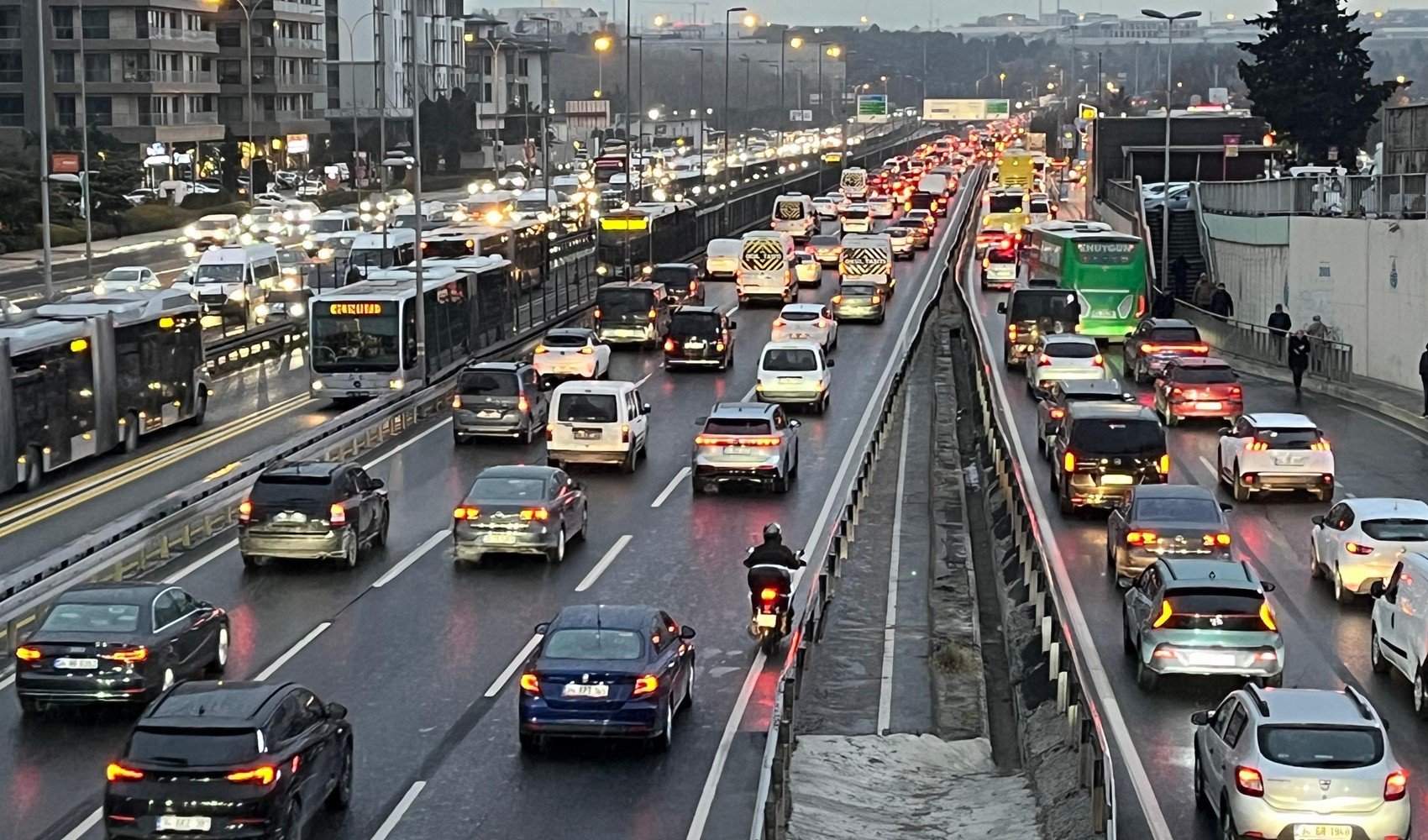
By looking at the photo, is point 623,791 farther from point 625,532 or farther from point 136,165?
point 136,165

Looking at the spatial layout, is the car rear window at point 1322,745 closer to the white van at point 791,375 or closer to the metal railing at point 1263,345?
the white van at point 791,375

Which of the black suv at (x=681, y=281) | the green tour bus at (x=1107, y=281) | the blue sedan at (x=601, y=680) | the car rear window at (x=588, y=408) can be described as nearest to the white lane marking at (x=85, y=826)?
the blue sedan at (x=601, y=680)

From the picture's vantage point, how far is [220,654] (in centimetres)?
2366

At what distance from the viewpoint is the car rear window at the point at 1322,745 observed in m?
16.8

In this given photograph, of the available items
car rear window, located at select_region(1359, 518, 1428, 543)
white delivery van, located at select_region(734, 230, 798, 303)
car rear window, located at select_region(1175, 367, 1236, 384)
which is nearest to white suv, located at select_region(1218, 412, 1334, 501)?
car rear window, located at select_region(1359, 518, 1428, 543)

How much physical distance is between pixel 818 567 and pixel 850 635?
201cm

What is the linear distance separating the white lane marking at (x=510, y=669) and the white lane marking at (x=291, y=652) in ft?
Answer: 8.30

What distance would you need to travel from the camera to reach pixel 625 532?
32.9 metres

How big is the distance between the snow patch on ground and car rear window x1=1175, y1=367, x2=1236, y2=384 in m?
22.0

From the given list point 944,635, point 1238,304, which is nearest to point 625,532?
point 944,635

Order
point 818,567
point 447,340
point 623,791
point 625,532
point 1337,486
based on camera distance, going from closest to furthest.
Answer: point 623,791, point 818,567, point 625,532, point 1337,486, point 447,340

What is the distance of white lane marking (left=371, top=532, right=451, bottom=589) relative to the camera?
29.2 m

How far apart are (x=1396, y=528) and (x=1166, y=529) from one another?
9.49 ft

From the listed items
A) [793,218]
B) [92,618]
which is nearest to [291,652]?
[92,618]
